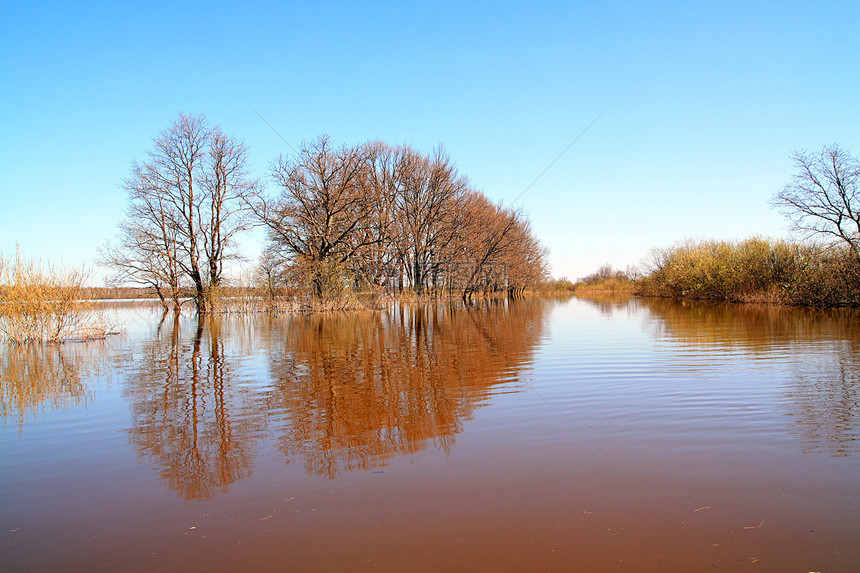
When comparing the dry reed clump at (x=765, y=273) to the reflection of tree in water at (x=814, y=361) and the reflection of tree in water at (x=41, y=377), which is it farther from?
the reflection of tree in water at (x=41, y=377)

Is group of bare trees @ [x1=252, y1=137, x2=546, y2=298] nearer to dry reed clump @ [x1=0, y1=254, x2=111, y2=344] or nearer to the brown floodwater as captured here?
dry reed clump @ [x1=0, y1=254, x2=111, y2=344]

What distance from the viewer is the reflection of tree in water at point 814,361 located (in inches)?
210

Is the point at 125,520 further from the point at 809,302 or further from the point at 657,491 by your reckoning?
the point at 809,302

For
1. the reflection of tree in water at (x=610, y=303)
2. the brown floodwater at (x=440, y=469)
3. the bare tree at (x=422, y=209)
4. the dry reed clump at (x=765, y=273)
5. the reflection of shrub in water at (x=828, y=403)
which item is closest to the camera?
the brown floodwater at (x=440, y=469)

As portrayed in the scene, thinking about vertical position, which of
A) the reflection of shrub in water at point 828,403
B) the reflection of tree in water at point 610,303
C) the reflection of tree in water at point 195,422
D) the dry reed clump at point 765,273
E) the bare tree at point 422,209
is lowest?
the reflection of shrub in water at point 828,403

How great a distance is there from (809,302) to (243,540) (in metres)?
36.6

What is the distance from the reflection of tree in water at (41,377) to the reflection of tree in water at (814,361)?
935cm

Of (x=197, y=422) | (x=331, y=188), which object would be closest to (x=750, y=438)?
(x=197, y=422)

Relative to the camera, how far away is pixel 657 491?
393 centimetres

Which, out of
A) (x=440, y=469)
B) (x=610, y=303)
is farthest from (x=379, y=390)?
(x=610, y=303)

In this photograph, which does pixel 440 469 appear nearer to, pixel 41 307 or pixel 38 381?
pixel 38 381

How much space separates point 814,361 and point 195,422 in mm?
10647

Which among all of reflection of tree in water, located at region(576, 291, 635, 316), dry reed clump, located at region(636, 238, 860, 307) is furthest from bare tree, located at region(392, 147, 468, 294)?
dry reed clump, located at region(636, 238, 860, 307)

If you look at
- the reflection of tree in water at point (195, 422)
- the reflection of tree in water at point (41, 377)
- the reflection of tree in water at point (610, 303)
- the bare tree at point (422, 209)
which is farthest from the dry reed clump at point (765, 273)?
the reflection of tree in water at point (41, 377)
